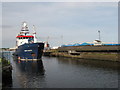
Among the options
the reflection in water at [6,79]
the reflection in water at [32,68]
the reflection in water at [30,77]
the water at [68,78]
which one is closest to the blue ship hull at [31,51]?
the reflection in water at [32,68]

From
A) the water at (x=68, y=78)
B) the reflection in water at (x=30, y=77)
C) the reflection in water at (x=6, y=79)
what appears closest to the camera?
the water at (x=68, y=78)

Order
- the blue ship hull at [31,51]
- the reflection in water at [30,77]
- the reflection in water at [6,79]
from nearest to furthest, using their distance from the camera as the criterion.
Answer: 1. the reflection in water at [6,79]
2. the reflection in water at [30,77]
3. the blue ship hull at [31,51]

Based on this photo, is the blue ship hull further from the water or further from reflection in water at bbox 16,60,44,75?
the water

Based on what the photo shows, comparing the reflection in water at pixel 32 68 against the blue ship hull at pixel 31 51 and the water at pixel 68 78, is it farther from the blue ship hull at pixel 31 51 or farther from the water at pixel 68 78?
the blue ship hull at pixel 31 51

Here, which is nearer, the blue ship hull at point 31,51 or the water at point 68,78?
the water at point 68,78

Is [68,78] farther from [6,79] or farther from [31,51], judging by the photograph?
[31,51]

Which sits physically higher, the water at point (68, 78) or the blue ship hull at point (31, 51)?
the blue ship hull at point (31, 51)

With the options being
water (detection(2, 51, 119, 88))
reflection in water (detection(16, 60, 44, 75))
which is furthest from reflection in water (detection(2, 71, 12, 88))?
reflection in water (detection(16, 60, 44, 75))

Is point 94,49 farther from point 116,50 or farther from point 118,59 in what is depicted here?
point 118,59

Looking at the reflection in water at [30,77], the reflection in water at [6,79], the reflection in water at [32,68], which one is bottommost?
the reflection in water at [32,68]

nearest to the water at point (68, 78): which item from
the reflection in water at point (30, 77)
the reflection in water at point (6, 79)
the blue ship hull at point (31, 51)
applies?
the reflection in water at point (30, 77)

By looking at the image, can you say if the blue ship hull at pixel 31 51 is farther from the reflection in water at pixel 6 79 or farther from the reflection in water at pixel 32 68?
the reflection in water at pixel 6 79

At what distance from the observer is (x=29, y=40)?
8056cm

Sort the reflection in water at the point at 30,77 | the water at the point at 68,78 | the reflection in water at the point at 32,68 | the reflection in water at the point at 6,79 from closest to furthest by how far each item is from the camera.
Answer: the water at the point at 68,78 < the reflection in water at the point at 6,79 < the reflection in water at the point at 30,77 < the reflection in water at the point at 32,68
